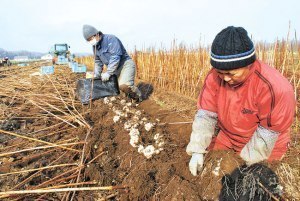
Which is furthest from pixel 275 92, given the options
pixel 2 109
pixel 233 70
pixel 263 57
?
pixel 2 109

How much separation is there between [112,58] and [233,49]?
3.43 meters

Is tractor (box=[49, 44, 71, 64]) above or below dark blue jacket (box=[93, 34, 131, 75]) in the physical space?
below

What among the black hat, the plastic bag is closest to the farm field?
the plastic bag

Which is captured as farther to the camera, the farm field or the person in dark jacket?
the person in dark jacket

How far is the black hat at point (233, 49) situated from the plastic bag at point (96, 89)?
11.1 ft

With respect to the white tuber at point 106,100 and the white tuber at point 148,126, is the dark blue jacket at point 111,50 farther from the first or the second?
the white tuber at point 148,126

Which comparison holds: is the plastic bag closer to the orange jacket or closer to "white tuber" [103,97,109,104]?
"white tuber" [103,97,109,104]

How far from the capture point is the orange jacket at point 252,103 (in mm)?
1819

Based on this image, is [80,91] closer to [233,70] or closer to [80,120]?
[80,120]

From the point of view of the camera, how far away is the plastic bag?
4801mm

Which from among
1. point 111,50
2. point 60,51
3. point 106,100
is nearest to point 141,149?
point 106,100

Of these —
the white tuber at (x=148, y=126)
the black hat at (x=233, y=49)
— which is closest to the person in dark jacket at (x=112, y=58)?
the white tuber at (x=148, y=126)

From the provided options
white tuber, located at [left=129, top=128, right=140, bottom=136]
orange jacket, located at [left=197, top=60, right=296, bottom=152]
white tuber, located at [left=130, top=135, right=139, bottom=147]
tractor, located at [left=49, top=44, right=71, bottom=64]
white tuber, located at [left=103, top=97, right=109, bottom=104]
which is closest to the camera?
orange jacket, located at [left=197, top=60, right=296, bottom=152]

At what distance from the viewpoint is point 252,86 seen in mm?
1945
